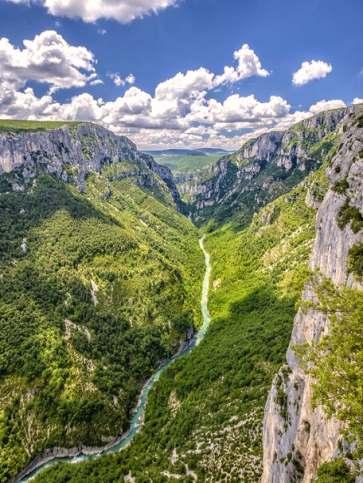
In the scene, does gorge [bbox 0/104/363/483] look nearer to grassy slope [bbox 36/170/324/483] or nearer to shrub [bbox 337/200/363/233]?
shrub [bbox 337/200/363/233]

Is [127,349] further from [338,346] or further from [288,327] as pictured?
[338,346]

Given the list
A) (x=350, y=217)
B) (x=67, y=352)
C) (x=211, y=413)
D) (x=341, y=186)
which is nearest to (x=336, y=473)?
(x=350, y=217)

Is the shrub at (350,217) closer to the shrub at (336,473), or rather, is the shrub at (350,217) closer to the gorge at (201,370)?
the gorge at (201,370)

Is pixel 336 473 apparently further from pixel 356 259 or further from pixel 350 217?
pixel 350 217

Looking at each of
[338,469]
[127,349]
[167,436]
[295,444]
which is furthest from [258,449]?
[127,349]

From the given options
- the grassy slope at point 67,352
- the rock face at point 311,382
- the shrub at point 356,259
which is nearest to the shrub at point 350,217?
the rock face at point 311,382

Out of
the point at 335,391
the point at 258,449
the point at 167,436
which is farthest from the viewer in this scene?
the point at 167,436

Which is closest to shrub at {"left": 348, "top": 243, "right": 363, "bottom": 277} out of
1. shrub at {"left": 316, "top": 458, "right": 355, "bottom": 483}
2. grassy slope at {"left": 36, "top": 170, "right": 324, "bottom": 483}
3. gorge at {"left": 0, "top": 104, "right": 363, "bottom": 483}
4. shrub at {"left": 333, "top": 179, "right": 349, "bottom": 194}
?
gorge at {"left": 0, "top": 104, "right": 363, "bottom": 483}

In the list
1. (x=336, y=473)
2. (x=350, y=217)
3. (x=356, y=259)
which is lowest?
(x=336, y=473)
